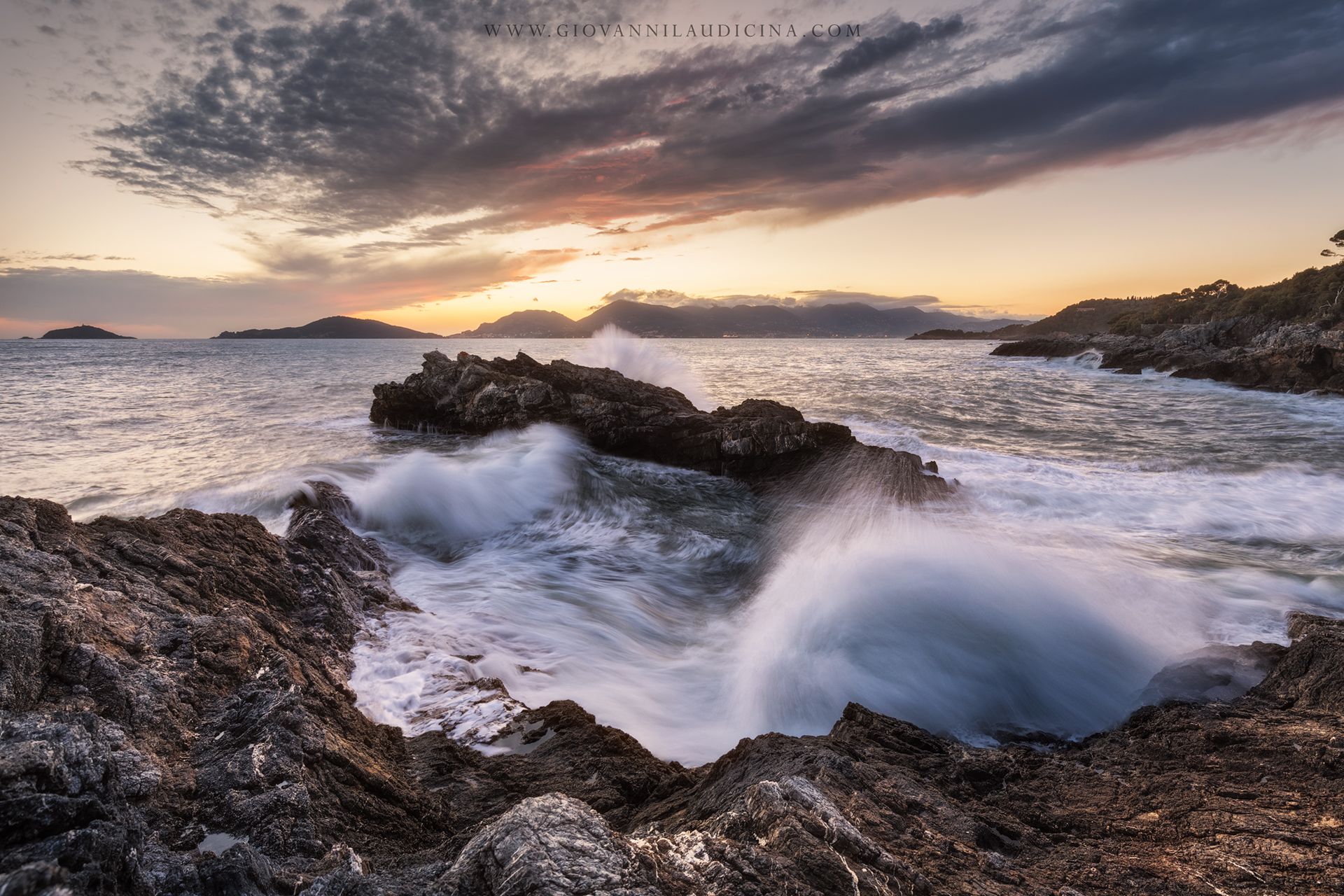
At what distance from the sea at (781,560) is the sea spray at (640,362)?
923 centimetres

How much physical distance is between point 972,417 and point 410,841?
28.4 metres

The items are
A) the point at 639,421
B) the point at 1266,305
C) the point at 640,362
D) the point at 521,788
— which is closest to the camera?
the point at 521,788

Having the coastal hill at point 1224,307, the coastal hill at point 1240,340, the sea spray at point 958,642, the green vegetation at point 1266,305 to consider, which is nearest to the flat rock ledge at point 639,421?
the sea spray at point 958,642

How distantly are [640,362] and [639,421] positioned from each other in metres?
11.9

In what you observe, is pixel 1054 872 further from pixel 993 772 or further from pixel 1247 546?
pixel 1247 546

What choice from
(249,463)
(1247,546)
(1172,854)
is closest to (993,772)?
(1172,854)

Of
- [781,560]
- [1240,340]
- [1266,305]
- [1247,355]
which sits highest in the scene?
[1266,305]

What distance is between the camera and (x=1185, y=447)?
1902 cm

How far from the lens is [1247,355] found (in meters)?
38.0

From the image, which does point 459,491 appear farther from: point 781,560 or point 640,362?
point 640,362

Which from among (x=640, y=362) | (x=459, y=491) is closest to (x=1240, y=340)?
(x=640, y=362)

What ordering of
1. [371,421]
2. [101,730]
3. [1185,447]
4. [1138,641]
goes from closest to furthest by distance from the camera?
[101,730] → [1138,641] → [1185,447] → [371,421]

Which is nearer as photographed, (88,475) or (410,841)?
(410,841)

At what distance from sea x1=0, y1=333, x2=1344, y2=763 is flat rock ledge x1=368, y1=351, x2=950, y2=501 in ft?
2.80
